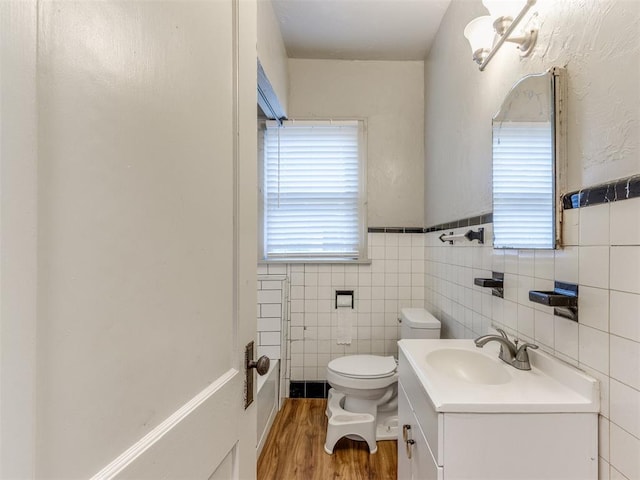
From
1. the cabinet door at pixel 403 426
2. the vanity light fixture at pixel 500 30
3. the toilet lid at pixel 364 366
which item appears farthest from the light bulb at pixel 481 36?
the toilet lid at pixel 364 366

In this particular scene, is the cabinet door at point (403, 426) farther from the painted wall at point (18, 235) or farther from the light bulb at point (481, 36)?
the light bulb at point (481, 36)

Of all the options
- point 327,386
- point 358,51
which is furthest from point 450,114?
point 327,386

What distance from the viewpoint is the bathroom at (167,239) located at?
307 millimetres

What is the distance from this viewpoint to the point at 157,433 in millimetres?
465

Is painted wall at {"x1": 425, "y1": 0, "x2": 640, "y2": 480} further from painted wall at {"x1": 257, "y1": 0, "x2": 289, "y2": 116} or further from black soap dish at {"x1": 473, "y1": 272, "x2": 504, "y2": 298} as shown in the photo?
painted wall at {"x1": 257, "y1": 0, "x2": 289, "y2": 116}

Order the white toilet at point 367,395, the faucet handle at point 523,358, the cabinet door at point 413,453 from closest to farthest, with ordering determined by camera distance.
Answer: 1. the cabinet door at point 413,453
2. the faucet handle at point 523,358
3. the white toilet at point 367,395

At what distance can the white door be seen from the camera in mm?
316

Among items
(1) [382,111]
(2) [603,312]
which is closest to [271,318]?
(1) [382,111]

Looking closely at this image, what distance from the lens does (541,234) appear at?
1.07 metres

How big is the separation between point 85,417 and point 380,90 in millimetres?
2736

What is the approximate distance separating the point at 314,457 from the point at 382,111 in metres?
2.43

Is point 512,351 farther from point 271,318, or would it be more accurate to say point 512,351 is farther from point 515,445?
point 271,318

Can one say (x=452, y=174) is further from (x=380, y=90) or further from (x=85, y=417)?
(x=85, y=417)

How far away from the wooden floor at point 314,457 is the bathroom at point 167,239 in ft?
3.31
